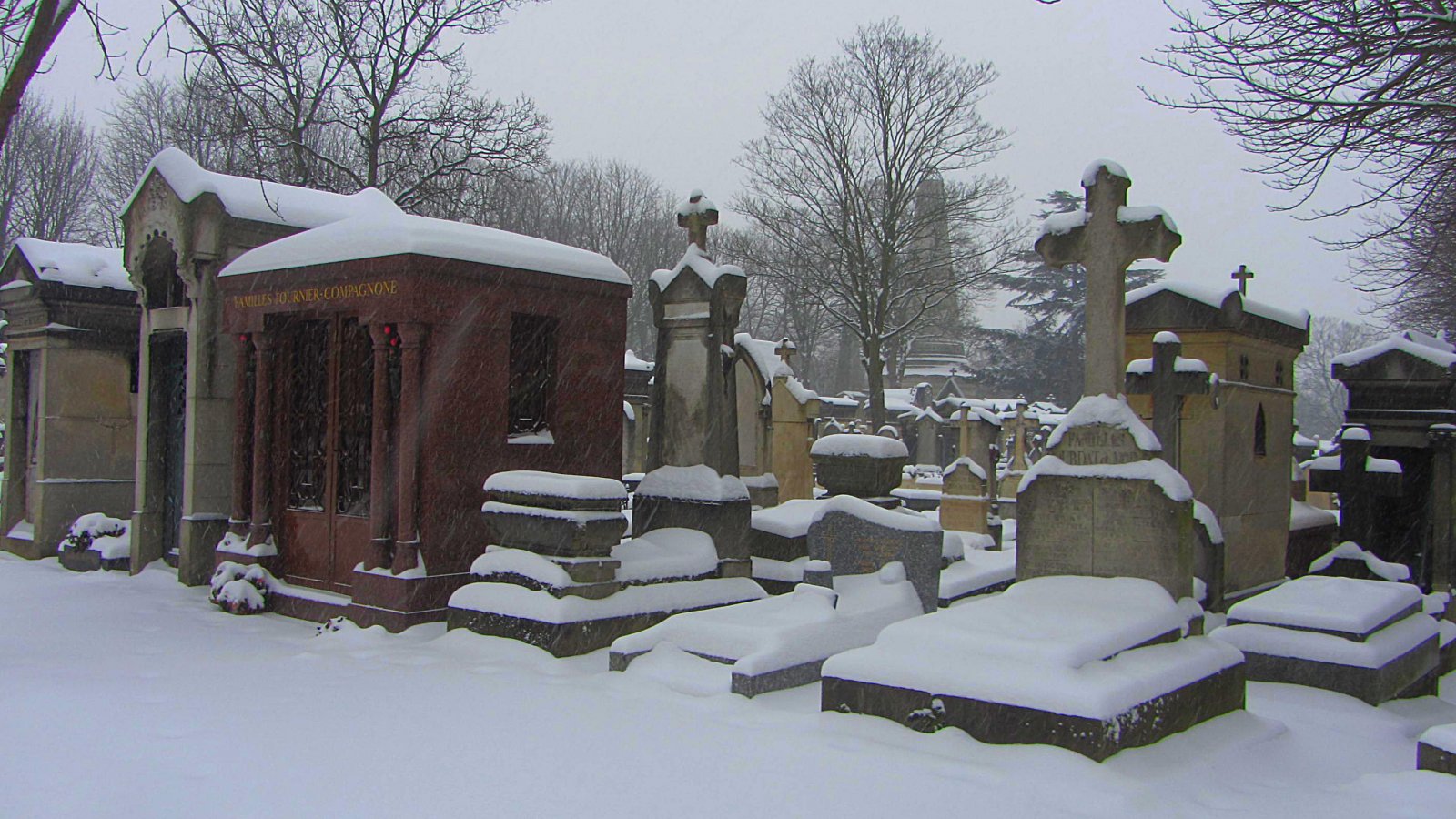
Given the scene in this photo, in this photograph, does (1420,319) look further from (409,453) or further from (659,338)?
(409,453)

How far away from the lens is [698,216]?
10266 millimetres

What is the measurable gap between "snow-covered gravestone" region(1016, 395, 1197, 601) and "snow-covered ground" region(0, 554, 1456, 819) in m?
1.18

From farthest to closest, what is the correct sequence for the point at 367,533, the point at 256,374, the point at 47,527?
1. the point at 47,527
2. the point at 256,374
3. the point at 367,533

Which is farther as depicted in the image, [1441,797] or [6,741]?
[6,741]

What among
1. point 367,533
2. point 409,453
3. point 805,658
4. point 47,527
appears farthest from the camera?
point 47,527

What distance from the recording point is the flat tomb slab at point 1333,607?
7340 mm

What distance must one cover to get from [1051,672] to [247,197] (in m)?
9.19

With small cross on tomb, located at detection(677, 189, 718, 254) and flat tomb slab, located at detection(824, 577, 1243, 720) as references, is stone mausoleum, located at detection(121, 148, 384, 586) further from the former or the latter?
flat tomb slab, located at detection(824, 577, 1243, 720)

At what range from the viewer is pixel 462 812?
4242mm

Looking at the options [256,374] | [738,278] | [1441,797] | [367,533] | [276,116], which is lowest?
[1441,797]

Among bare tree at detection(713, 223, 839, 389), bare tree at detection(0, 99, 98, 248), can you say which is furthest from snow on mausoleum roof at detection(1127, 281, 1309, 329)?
bare tree at detection(0, 99, 98, 248)

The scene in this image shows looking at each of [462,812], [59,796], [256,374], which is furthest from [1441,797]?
[256,374]

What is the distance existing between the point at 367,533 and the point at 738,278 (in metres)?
3.98

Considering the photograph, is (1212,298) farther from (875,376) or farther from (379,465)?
(875,376)
